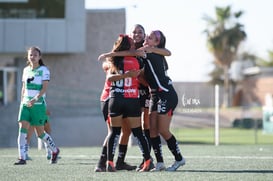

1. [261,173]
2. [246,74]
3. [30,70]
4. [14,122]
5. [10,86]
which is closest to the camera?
[261,173]

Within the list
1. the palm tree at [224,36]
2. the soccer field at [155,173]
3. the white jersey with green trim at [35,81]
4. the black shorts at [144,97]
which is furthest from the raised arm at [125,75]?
the palm tree at [224,36]

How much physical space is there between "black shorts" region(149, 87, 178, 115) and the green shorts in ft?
8.23

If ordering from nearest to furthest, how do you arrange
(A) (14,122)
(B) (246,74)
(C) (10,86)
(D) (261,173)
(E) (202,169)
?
(D) (261,173) → (E) (202,169) → (A) (14,122) → (C) (10,86) → (B) (246,74)

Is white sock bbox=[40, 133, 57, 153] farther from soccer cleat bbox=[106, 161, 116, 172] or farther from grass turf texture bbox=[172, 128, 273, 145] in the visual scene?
grass turf texture bbox=[172, 128, 273, 145]

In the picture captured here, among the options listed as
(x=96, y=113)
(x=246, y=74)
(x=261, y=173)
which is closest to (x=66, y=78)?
(x=96, y=113)

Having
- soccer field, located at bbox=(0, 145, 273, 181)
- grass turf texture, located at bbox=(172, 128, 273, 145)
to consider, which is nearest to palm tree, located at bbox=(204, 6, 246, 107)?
grass turf texture, located at bbox=(172, 128, 273, 145)

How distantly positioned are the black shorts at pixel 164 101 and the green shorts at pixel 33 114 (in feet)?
8.23

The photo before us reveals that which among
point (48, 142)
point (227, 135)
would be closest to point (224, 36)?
point (227, 135)

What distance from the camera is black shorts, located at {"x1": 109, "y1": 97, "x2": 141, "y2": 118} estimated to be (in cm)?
1155

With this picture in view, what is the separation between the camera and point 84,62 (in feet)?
153

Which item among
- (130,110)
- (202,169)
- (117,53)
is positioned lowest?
(202,169)

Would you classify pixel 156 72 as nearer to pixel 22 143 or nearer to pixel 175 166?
pixel 175 166

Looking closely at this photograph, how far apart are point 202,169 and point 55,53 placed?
1358 inches

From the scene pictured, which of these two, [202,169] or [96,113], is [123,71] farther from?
[96,113]
